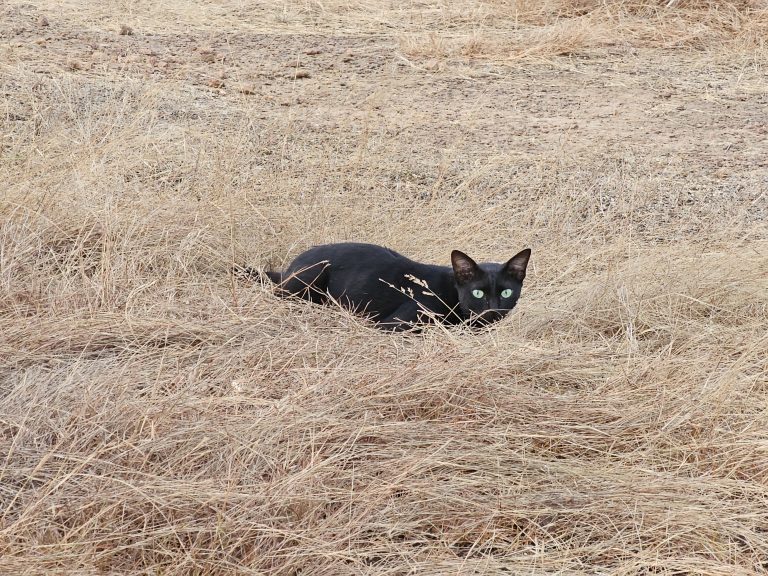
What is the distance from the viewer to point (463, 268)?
12.9 ft

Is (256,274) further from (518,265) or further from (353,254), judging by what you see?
(518,265)

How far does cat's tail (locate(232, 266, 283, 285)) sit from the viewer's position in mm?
3916

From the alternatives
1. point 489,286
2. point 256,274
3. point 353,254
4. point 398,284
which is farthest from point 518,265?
point 256,274

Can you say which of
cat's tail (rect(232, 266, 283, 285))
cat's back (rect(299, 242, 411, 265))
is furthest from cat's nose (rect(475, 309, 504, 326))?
cat's tail (rect(232, 266, 283, 285))

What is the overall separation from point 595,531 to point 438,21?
7.00 meters

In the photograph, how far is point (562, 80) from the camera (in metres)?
7.44

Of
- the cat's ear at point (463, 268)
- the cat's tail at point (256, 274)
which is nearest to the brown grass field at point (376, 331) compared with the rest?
the cat's tail at point (256, 274)

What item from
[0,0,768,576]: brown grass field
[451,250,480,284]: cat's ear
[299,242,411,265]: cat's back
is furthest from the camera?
[299,242,411,265]: cat's back

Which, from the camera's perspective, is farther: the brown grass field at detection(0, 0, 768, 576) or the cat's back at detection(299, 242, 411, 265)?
the cat's back at detection(299, 242, 411, 265)

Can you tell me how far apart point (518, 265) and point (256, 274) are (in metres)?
1.03

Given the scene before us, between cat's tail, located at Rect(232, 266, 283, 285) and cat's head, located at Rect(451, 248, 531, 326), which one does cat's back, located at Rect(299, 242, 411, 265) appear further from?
cat's head, located at Rect(451, 248, 531, 326)

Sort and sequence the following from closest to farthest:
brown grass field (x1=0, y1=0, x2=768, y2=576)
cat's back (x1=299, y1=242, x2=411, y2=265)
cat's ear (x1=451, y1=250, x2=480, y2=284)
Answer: brown grass field (x1=0, y1=0, x2=768, y2=576) < cat's ear (x1=451, y1=250, x2=480, y2=284) < cat's back (x1=299, y1=242, x2=411, y2=265)

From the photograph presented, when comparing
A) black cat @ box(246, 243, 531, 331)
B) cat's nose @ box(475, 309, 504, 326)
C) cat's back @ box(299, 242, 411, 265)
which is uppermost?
cat's back @ box(299, 242, 411, 265)

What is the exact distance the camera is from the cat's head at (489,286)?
392 cm
